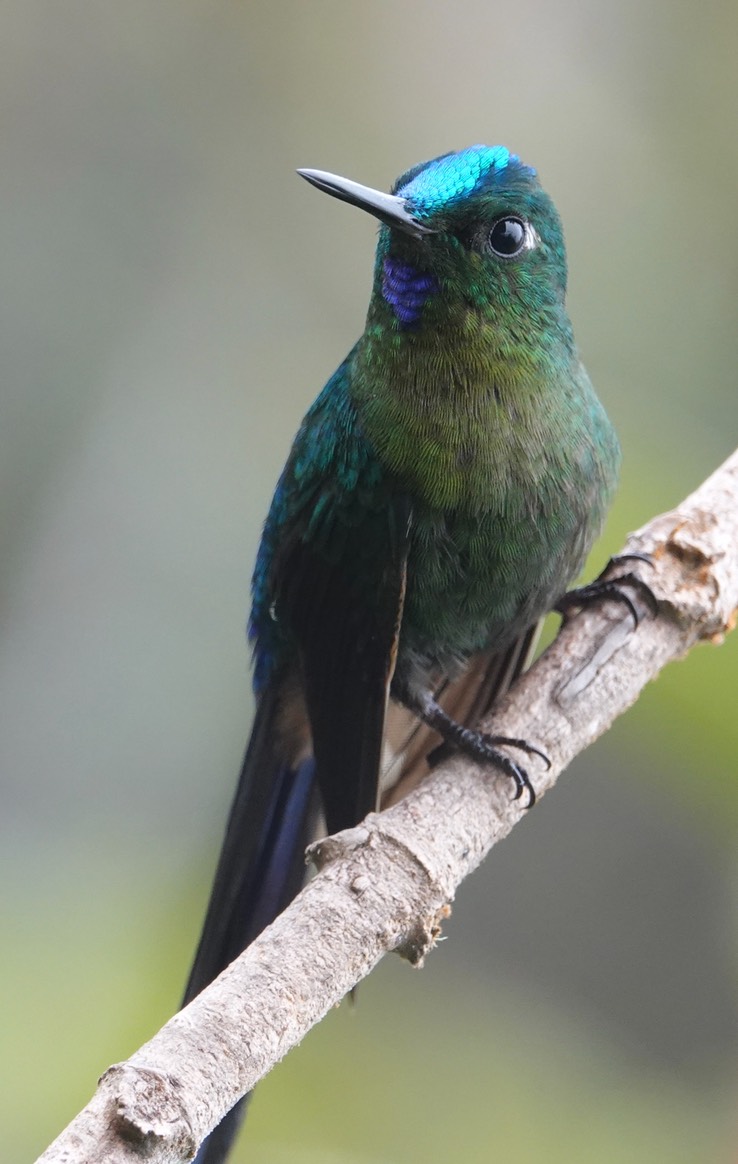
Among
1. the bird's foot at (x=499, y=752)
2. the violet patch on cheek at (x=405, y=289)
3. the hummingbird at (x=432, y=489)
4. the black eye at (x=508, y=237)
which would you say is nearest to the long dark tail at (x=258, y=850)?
the hummingbird at (x=432, y=489)

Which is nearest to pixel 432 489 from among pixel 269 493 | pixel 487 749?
pixel 487 749

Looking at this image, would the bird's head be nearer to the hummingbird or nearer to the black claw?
the hummingbird

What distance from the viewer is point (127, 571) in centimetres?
344

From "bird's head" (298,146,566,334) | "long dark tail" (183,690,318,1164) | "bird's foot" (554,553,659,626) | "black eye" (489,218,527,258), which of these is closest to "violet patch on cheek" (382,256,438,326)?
"bird's head" (298,146,566,334)

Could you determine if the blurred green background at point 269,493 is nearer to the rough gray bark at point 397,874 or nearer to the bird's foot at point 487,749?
the rough gray bark at point 397,874

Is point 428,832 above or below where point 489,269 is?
below

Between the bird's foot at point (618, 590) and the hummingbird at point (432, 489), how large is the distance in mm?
47

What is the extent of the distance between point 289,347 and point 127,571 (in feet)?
2.66

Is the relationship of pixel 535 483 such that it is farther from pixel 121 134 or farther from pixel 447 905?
pixel 121 134

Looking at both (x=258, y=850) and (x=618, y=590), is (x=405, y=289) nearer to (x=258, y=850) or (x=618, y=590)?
(x=618, y=590)

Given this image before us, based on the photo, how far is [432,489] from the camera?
229 cm

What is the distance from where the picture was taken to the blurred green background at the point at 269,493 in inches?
97.0

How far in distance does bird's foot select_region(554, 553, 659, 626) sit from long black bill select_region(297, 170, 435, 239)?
2.33ft

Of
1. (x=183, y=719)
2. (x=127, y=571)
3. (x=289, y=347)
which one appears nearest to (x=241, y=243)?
(x=289, y=347)
